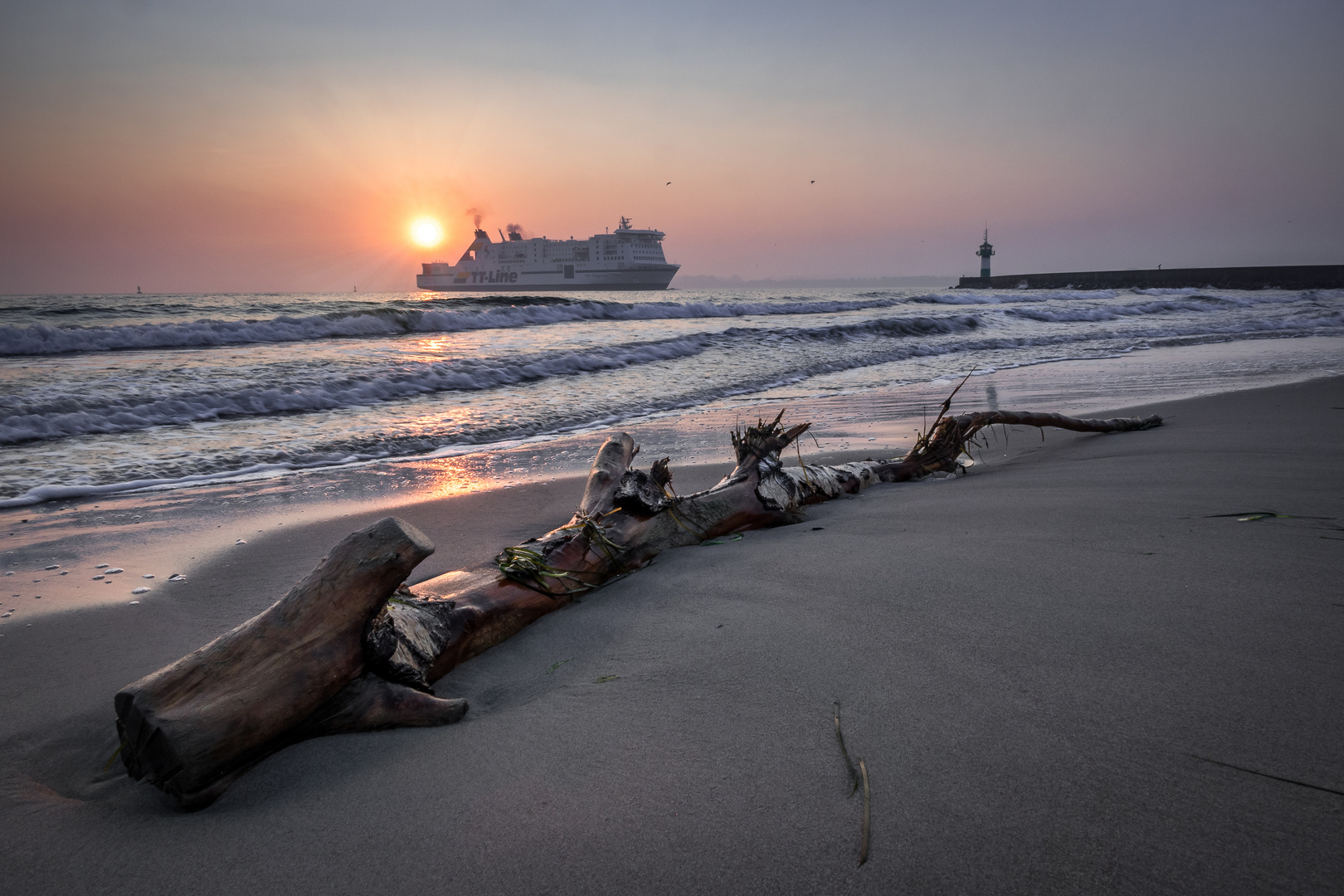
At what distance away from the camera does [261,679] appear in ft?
4.34

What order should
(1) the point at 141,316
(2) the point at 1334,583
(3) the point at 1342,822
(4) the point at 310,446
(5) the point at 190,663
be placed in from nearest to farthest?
(3) the point at 1342,822 → (5) the point at 190,663 → (2) the point at 1334,583 → (4) the point at 310,446 → (1) the point at 141,316

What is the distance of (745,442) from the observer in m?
2.96

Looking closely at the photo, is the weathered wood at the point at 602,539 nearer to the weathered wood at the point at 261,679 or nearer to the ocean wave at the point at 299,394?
the weathered wood at the point at 261,679

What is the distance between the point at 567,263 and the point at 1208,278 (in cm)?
5544

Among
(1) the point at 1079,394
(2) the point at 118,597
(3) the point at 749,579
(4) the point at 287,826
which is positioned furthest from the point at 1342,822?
(1) the point at 1079,394

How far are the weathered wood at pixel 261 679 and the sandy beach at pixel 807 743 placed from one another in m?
0.08

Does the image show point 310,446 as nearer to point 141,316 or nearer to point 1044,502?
point 1044,502

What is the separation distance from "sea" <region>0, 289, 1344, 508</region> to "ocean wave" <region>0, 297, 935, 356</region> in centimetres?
5

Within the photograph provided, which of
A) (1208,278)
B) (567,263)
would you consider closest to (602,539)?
(1208,278)

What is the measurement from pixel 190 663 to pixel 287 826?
341 mm

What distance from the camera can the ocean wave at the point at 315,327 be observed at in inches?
431

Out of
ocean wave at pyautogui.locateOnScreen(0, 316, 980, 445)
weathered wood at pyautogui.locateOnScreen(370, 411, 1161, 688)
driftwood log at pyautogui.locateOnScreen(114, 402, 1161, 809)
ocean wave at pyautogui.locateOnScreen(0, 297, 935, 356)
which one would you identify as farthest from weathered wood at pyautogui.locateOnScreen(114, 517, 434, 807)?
ocean wave at pyautogui.locateOnScreen(0, 297, 935, 356)

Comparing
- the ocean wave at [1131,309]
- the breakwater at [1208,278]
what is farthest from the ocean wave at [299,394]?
the breakwater at [1208,278]

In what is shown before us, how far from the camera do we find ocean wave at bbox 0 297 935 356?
431 inches
